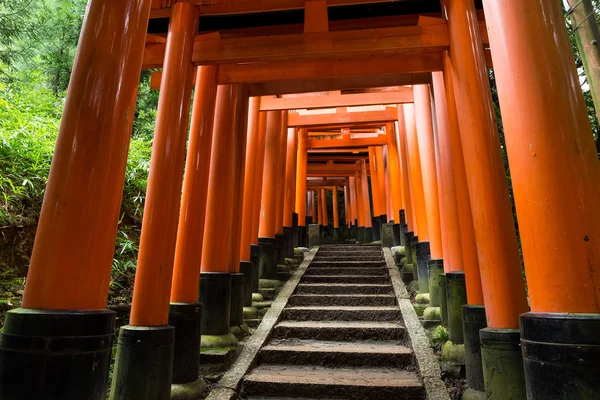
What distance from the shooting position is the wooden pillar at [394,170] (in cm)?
988

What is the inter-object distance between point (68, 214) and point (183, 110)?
6.26ft

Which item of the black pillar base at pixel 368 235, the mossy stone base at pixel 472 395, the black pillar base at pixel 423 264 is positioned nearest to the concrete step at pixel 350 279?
the black pillar base at pixel 423 264

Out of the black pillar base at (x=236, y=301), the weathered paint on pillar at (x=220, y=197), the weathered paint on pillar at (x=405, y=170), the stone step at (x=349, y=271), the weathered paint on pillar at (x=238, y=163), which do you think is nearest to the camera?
the weathered paint on pillar at (x=220, y=197)

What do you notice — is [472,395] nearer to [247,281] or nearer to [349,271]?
[247,281]

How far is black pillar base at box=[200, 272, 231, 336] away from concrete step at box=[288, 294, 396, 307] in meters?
1.87

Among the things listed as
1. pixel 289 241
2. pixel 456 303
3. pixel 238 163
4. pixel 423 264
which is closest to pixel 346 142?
pixel 289 241

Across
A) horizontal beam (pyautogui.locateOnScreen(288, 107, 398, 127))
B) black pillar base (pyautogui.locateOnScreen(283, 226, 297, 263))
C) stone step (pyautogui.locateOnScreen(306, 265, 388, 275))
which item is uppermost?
horizontal beam (pyautogui.locateOnScreen(288, 107, 398, 127))

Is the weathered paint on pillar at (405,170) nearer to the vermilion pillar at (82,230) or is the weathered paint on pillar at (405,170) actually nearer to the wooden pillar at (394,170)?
the wooden pillar at (394,170)

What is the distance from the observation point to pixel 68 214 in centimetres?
170

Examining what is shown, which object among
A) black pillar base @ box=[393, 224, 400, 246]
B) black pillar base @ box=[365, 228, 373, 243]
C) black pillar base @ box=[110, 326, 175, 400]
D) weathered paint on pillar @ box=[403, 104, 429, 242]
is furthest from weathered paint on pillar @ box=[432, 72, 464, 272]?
black pillar base @ box=[365, 228, 373, 243]

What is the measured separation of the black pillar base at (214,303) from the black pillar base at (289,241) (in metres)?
4.38

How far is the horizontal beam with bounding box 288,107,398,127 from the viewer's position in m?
8.24

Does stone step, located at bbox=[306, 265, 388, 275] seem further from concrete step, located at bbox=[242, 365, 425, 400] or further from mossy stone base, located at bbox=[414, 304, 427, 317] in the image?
concrete step, located at bbox=[242, 365, 425, 400]

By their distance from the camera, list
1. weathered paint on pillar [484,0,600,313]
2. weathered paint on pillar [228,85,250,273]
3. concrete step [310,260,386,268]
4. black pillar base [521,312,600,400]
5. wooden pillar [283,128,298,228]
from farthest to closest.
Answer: wooden pillar [283,128,298,228]
concrete step [310,260,386,268]
weathered paint on pillar [228,85,250,273]
weathered paint on pillar [484,0,600,313]
black pillar base [521,312,600,400]
